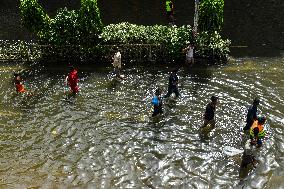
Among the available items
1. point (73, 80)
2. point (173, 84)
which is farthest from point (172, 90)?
point (73, 80)

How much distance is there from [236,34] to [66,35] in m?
9.93

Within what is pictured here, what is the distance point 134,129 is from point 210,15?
25.0 feet

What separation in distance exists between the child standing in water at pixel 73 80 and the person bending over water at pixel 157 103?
419 cm

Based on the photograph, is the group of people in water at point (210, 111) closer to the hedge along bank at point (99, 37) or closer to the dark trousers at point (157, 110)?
the dark trousers at point (157, 110)

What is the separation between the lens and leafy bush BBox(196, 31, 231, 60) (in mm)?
19812

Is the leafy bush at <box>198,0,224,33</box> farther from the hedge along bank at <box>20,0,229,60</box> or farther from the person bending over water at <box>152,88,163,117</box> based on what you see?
the person bending over water at <box>152,88,163,117</box>

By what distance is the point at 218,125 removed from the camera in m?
15.7

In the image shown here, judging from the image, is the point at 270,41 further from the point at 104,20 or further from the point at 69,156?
the point at 69,156

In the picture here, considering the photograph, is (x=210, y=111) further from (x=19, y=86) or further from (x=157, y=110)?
(x=19, y=86)

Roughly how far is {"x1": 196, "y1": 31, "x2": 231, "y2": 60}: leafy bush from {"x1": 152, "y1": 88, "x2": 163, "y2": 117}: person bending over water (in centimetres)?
525

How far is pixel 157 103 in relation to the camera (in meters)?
15.6

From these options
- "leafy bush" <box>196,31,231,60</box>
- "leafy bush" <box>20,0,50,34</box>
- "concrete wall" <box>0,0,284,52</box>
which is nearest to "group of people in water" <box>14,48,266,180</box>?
"leafy bush" <box>20,0,50,34</box>

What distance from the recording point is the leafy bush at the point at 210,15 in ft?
63.2

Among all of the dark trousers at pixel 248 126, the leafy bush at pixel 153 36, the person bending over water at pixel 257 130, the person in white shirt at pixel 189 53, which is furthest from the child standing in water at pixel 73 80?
→ the person bending over water at pixel 257 130
